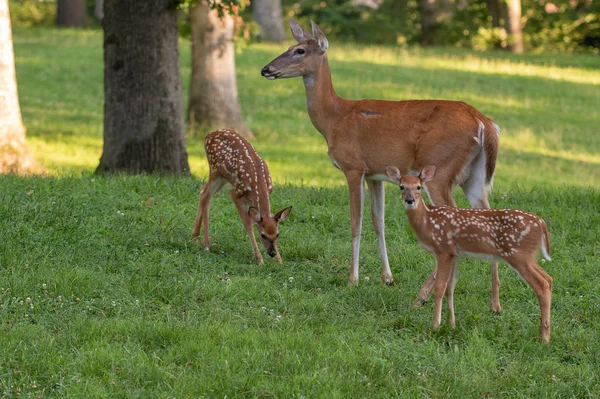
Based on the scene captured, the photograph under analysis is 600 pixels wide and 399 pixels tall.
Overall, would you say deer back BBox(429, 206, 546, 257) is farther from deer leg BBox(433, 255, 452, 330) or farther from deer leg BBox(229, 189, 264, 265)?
deer leg BBox(229, 189, 264, 265)

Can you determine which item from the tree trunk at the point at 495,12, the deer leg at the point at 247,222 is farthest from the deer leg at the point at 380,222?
the tree trunk at the point at 495,12

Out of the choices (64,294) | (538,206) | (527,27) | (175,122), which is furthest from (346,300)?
(527,27)

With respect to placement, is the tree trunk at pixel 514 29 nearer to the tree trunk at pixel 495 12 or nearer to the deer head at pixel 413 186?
the tree trunk at pixel 495 12

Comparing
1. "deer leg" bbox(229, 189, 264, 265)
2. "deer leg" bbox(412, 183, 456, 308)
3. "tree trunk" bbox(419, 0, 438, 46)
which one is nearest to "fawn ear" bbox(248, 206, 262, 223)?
"deer leg" bbox(229, 189, 264, 265)

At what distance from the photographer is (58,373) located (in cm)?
587

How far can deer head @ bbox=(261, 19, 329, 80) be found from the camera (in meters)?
8.23

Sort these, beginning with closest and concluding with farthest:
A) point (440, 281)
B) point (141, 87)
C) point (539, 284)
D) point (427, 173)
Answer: point (539, 284), point (440, 281), point (427, 173), point (141, 87)

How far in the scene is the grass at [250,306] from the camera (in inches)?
234

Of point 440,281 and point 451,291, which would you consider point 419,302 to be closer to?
point 451,291

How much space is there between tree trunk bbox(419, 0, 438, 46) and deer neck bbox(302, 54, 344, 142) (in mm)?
30533

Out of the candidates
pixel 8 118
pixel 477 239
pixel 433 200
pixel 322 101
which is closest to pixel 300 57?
pixel 322 101

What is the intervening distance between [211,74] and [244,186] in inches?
361

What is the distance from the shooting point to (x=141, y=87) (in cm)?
1186

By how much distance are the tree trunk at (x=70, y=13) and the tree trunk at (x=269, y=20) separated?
8087 mm
